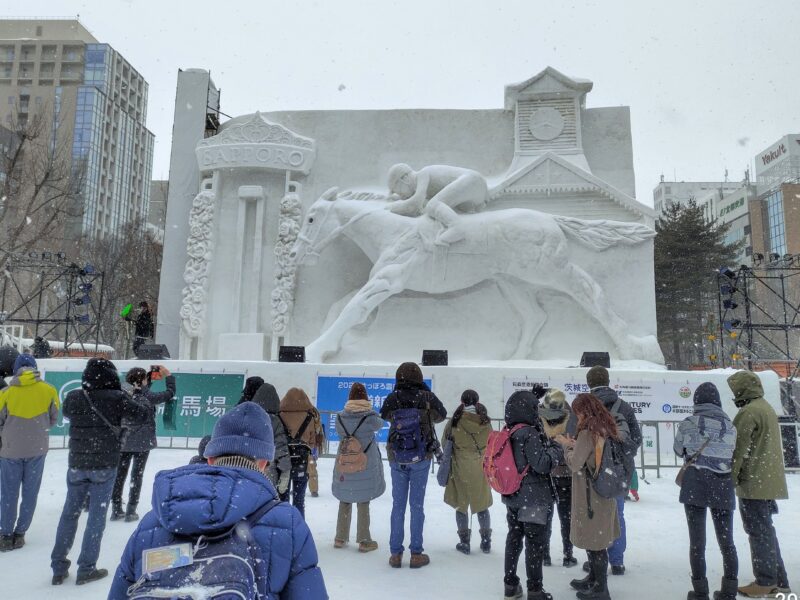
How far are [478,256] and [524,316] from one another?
1654mm

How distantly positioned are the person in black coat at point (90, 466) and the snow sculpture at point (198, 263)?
29.7ft

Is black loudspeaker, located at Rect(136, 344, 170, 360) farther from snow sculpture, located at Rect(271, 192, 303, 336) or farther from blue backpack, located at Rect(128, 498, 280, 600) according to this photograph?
blue backpack, located at Rect(128, 498, 280, 600)

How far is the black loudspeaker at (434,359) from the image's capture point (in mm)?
10398

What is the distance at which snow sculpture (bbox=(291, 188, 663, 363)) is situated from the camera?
1137cm

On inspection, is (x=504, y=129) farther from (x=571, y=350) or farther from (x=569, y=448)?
(x=569, y=448)

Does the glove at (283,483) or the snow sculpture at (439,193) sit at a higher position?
the snow sculpture at (439,193)

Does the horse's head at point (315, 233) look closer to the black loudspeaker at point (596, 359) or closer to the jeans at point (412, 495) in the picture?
the black loudspeaker at point (596, 359)

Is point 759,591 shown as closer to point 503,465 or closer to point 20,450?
point 503,465

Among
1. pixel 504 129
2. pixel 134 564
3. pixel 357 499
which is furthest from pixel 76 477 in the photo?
pixel 504 129

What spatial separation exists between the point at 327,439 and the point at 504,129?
817 cm

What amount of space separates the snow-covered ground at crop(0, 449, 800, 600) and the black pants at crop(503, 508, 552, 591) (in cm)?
25

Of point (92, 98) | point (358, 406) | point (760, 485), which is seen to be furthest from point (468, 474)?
point (92, 98)

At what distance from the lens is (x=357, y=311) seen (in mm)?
11227

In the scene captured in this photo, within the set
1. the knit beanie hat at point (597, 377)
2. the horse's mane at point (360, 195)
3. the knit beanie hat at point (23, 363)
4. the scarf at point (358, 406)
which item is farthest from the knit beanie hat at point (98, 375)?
the horse's mane at point (360, 195)
